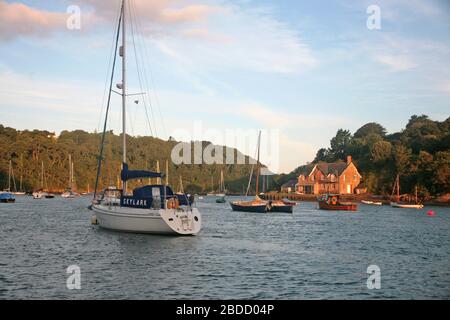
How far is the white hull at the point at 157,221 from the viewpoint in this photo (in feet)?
144

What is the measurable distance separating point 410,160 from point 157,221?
109711 millimetres

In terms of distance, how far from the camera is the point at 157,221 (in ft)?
144

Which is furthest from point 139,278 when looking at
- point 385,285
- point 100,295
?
point 385,285

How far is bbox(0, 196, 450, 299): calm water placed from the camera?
25750 mm

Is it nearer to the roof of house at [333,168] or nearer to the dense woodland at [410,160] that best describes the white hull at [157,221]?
the dense woodland at [410,160]

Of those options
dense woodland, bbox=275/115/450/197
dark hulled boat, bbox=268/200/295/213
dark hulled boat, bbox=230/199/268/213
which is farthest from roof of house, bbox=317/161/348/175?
dark hulled boat, bbox=268/200/295/213

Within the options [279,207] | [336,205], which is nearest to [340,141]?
[336,205]

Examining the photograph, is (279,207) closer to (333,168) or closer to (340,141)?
(333,168)

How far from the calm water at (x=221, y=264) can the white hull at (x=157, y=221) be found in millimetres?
758

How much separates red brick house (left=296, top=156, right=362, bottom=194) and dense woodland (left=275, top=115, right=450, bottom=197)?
4168 mm

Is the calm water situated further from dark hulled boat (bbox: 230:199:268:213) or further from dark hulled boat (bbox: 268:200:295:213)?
dark hulled boat (bbox: 230:199:268:213)

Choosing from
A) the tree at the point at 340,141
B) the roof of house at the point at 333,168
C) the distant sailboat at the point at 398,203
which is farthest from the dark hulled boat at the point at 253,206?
the tree at the point at 340,141

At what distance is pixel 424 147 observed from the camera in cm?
14112
